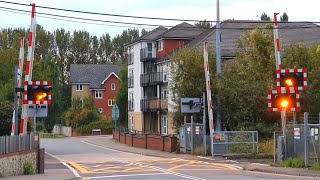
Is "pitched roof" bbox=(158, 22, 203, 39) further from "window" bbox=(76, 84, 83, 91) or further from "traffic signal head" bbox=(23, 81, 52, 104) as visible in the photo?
"traffic signal head" bbox=(23, 81, 52, 104)

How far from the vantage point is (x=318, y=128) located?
30.2 m

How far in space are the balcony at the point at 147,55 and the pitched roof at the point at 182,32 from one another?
4.03 meters

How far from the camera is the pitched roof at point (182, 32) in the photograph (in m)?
72.6

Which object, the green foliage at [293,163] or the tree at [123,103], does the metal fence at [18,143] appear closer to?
the green foliage at [293,163]

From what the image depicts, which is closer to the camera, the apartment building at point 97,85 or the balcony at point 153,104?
the balcony at point 153,104

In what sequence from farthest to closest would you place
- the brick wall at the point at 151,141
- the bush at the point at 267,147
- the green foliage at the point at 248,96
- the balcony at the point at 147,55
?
the balcony at the point at 147,55 → the brick wall at the point at 151,141 → the green foliage at the point at 248,96 → the bush at the point at 267,147

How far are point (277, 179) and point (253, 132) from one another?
1678cm

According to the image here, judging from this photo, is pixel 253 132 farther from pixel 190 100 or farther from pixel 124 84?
pixel 124 84

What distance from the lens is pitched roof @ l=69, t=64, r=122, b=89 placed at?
4461 inches

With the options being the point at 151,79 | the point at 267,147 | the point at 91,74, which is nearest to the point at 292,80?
the point at 267,147

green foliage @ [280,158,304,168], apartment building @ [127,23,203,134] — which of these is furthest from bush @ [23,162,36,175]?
apartment building @ [127,23,203,134]

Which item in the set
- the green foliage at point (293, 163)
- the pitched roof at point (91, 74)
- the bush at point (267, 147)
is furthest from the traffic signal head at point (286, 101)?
the pitched roof at point (91, 74)

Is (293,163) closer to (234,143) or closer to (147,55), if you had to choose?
(234,143)

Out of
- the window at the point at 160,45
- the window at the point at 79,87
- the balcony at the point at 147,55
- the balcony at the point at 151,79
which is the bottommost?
the balcony at the point at 151,79
